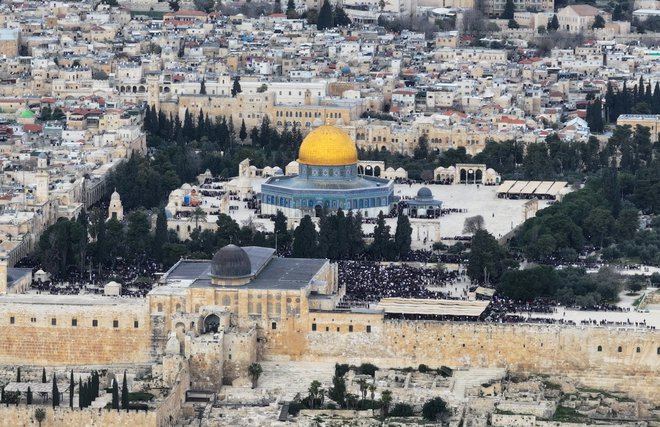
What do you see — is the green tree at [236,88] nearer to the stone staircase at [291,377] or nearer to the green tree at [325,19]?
the green tree at [325,19]

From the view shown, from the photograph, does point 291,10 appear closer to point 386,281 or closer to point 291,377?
point 386,281

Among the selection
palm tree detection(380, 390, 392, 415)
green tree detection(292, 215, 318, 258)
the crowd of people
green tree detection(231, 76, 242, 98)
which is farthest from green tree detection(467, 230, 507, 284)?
green tree detection(231, 76, 242, 98)

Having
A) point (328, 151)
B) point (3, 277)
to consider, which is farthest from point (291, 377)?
point (328, 151)

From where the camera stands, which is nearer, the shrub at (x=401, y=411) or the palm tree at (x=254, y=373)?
the shrub at (x=401, y=411)

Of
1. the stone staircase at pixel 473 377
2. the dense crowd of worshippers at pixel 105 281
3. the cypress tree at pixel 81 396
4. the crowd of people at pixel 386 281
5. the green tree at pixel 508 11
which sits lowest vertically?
the stone staircase at pixel 473 377

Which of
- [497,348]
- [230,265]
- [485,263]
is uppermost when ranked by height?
[230,265]

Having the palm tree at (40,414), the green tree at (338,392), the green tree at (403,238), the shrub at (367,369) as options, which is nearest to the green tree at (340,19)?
the green tree at (403,238)

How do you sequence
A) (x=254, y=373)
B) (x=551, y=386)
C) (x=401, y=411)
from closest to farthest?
1. (x=401, y=411)
2. (x=254, y=373)
3. (x=551, y=386)
